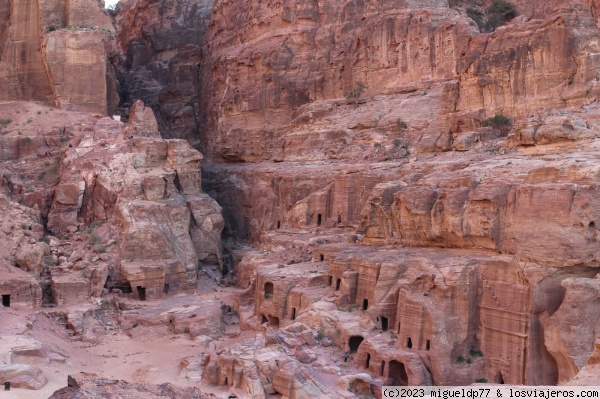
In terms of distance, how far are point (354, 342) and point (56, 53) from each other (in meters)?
29.9

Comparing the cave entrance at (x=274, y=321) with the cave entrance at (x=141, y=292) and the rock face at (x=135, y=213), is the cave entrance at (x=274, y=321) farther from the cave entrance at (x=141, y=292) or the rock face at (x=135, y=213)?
the cave entrance at (x=141, y=292)

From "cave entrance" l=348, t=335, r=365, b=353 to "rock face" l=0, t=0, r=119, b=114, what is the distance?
27443mm

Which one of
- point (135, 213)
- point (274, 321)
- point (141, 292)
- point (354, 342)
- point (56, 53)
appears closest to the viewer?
point (354, 342)

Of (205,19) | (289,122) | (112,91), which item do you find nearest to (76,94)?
(112,91)

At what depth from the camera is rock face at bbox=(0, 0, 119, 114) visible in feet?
158

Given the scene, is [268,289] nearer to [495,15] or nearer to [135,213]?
[135,213]

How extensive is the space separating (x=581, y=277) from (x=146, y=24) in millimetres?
55410

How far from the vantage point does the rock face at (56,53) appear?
48.2 metres

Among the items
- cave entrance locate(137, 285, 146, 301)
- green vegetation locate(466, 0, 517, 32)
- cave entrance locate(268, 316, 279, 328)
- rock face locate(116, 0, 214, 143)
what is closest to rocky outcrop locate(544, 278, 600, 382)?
cave entrance locate(268, 316, 279, 328)

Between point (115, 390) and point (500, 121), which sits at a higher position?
point (500, 121)

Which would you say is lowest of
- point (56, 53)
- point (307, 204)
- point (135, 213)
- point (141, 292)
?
point (141, 292)

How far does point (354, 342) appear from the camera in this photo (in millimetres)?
28859

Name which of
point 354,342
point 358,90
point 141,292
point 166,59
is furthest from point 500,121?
point 166,59

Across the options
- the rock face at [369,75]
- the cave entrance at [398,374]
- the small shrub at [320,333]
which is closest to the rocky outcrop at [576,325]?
the cave entrance at [398,374]
